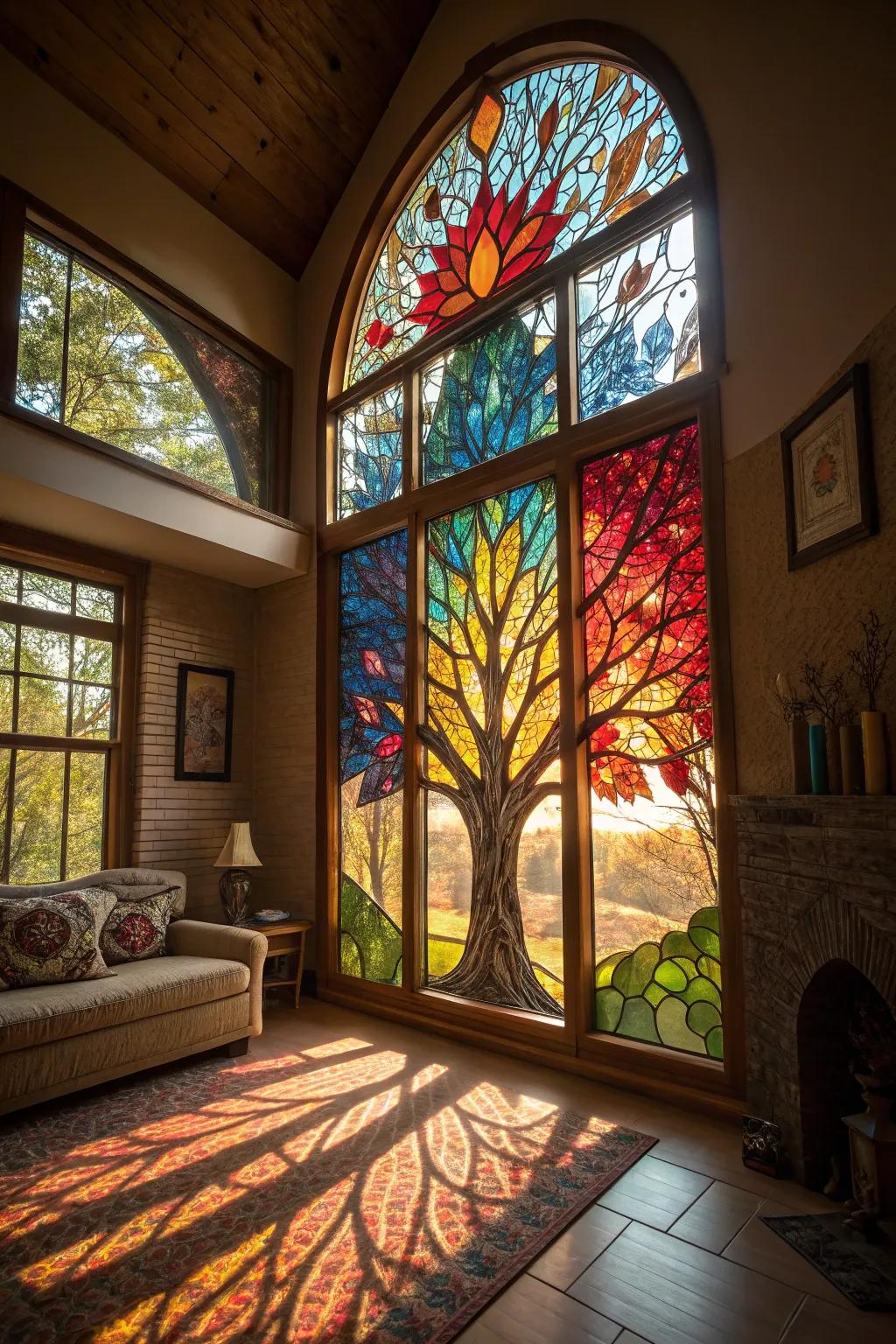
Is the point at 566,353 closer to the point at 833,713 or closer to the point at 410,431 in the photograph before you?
the point at 410,431

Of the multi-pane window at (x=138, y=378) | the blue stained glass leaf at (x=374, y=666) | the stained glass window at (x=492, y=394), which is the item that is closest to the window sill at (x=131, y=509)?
the multi-pane window at (x=138, y=378)

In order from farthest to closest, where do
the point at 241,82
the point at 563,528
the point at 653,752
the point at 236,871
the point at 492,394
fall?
the point at 236,871 < the point at 241,82 < the point at 492,394 < the point at 563,528 < the point at 653,752

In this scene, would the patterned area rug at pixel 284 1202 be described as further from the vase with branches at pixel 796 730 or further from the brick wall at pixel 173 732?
the brick wall at pixel 173 732

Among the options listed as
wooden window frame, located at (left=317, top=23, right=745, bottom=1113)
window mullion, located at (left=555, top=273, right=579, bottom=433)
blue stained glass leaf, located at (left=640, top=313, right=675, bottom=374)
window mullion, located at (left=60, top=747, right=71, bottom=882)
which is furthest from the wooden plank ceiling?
window mullion, located at (left=60, top=747, right=71, bottom=882)

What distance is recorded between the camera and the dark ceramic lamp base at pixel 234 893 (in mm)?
4707

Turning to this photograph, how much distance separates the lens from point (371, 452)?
5113mm

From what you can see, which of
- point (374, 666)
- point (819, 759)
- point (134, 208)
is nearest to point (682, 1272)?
point (819, 759)

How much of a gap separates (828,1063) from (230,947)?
9.13ft

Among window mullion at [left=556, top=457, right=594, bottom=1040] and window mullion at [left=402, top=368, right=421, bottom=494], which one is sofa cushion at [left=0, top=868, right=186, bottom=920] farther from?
window mullion at [left=402, top=368, right=421, bottom=494]

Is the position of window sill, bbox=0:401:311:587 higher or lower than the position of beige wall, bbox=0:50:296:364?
lower

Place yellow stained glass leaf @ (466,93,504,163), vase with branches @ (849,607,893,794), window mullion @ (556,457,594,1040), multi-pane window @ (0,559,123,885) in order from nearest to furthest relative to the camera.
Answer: vase with branches @ (849,607,893,794)
window mullion @ (556,457,594,1040)
multi-pane window @ (0,559,123,885)
yellow stained glass leaf @ (466,93,504,163)

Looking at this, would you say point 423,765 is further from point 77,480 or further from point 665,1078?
point 77,480

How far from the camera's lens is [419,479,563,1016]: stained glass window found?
12.7 ft

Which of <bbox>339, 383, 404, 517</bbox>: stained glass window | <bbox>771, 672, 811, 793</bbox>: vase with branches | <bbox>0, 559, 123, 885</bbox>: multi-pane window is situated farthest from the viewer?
<bbox>339, 383, 404, 517</bbox>: stained glass window
